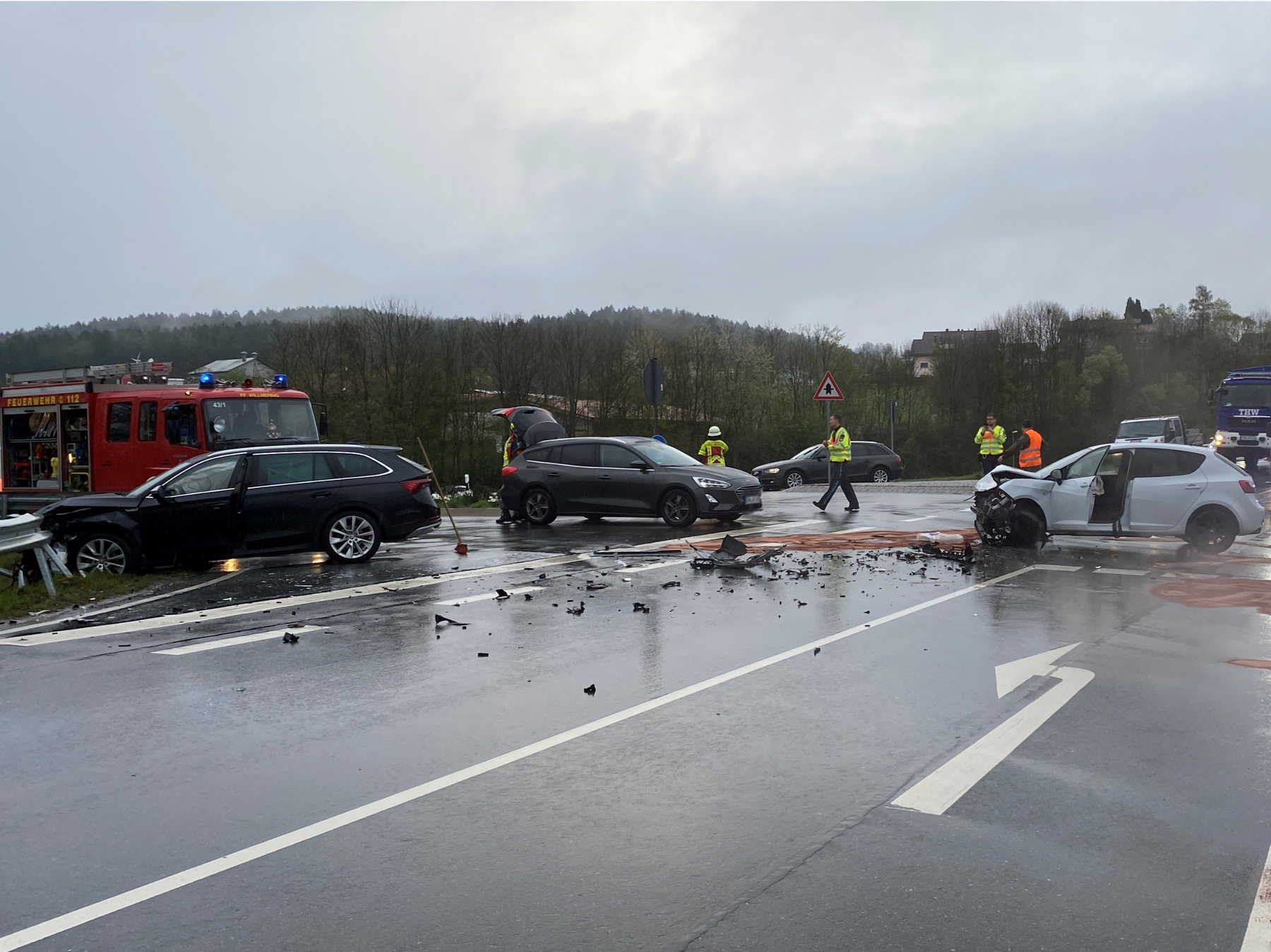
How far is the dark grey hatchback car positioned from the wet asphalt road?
8.03 meters

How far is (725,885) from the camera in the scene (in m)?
3.96

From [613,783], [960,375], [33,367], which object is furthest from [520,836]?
[960,375]

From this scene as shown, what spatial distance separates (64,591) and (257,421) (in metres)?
7.65

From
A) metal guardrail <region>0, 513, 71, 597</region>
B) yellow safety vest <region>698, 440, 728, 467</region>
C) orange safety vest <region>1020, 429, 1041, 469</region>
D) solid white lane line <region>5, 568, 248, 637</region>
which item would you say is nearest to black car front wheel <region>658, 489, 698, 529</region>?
solid white lane line <region>5, 568, 248, 637</region>

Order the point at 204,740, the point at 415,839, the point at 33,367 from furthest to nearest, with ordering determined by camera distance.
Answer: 1. the point at 33,367
2. the point at 204,740
3. the point at 415,839

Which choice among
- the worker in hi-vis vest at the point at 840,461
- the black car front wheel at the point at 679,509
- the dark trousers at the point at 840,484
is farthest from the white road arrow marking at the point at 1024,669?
the worker in hi-vis vest at the point at 840,461

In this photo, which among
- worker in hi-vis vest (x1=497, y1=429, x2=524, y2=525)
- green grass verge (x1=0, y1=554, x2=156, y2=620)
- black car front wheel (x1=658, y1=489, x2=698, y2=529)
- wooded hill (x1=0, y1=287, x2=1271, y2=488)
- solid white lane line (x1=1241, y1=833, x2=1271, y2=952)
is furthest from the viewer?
wooded hill (x1=0, y1=287, x2=1271, y2=488)

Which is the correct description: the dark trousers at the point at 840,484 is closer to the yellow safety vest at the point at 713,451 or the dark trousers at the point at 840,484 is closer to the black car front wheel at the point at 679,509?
the black car front wheel at the point at 679,509

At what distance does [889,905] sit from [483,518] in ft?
61.2

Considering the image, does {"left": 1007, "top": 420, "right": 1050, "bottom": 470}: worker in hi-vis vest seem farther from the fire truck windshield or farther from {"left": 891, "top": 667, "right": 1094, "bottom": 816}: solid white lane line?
{"left": 891, "top": 667, "right": 1094, "bottom": 816}: solid white lane line

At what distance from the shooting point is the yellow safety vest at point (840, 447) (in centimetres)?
2122

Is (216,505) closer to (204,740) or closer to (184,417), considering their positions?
(184,417)

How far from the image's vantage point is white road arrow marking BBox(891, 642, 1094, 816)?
15.9ft

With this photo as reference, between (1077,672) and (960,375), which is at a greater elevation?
(960,375)
